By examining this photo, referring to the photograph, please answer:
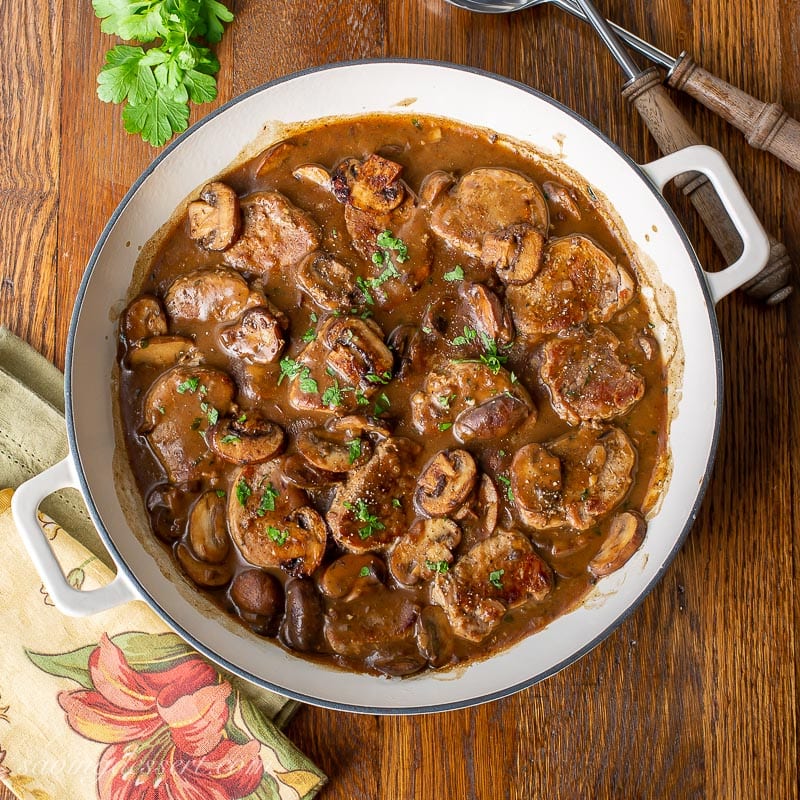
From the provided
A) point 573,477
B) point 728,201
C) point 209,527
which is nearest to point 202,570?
point 209,527

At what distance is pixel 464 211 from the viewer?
120 inches

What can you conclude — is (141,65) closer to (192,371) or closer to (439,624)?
(192,371)

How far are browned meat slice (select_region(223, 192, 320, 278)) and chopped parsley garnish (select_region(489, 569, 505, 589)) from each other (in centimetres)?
145

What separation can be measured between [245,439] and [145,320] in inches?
25.1

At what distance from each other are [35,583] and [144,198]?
1.60 meters

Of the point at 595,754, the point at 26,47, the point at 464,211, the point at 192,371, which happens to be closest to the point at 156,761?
the point at 192,371

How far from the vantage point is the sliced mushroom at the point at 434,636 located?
3.00 m

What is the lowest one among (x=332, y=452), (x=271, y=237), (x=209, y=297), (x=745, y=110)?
(x=332, y=452)

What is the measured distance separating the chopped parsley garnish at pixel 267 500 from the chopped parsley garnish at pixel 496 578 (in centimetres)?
89

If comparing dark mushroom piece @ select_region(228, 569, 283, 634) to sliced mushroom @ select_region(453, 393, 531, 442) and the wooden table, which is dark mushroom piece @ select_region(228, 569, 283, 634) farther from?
sliced mushroom @ select_region(453, 393, 531, 442)

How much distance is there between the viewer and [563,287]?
306cm

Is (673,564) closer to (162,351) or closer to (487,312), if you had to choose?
(487,312)

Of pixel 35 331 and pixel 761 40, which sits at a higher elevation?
pixel 761 40

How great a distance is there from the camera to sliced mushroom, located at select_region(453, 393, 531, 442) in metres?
2.91
